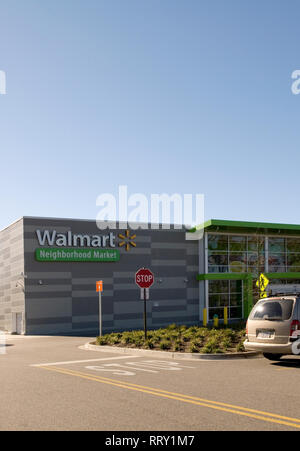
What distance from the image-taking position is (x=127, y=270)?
1503 inches

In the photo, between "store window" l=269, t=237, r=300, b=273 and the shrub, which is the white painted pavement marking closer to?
the shrub

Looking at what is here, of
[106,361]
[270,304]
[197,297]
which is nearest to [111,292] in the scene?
[197,297]

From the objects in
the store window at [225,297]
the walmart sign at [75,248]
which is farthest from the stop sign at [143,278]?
the store window at [225,297]

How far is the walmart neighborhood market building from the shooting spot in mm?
35250

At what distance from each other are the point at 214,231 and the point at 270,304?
26.9 m

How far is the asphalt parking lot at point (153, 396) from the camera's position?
6824mm

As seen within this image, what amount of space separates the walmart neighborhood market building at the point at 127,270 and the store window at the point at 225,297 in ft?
0.26

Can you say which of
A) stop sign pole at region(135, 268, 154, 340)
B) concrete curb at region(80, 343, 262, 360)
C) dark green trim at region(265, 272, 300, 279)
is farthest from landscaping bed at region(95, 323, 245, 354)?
dark green trim at region(265, 272, 300, 279)

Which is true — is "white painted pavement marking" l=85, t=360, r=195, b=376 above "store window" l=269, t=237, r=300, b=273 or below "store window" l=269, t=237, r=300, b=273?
below

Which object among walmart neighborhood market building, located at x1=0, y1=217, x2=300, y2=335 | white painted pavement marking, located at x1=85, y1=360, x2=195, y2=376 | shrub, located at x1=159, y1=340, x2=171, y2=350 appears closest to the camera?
white painted pavement marking, located at x1=85, y1=360, x2=195, y2=376

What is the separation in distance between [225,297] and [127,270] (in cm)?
841

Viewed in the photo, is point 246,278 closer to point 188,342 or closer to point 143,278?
point 143,278

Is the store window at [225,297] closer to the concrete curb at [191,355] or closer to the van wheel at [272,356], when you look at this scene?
the concrete curb at [191,355]

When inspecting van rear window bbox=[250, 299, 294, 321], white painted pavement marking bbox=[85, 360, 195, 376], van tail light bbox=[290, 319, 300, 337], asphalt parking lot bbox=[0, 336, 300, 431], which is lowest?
white painted pavement marking bbox=[85, 360, 195, 376]
